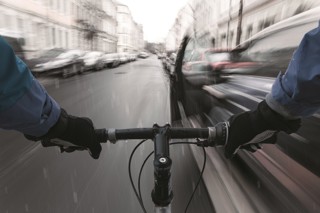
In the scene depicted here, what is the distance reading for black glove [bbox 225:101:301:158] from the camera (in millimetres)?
1290

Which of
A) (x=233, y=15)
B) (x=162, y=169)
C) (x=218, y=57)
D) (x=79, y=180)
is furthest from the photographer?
(x=233, y=15)

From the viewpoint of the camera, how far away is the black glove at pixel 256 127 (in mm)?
1290

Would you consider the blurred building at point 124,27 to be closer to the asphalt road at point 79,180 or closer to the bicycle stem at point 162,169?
the asphalt road at point 79,180

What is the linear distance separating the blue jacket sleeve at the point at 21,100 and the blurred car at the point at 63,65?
14.2 metres

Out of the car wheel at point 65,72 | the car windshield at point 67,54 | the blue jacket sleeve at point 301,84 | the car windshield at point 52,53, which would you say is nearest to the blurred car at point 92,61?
the car windshield at point 67,54

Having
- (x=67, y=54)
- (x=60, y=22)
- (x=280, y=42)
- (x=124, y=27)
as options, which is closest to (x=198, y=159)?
(x=280, y=42)

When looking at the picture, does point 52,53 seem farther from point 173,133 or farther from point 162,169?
A: point 162,169

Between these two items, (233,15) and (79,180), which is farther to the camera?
(233,15)

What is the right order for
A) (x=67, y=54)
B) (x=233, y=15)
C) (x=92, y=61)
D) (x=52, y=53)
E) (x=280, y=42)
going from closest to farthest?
(x=280, y=42), (x=52, y=53), (x=67, y=54), (x=92, y=61), (x=233, y=15)

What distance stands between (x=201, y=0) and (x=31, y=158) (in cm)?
4148

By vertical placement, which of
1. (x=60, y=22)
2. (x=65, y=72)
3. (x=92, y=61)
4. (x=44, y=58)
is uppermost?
(x=60, y=22)

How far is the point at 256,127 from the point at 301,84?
10.8 inches

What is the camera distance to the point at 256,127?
1333 mm

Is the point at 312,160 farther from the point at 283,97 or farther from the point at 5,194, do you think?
the point at 5,194
